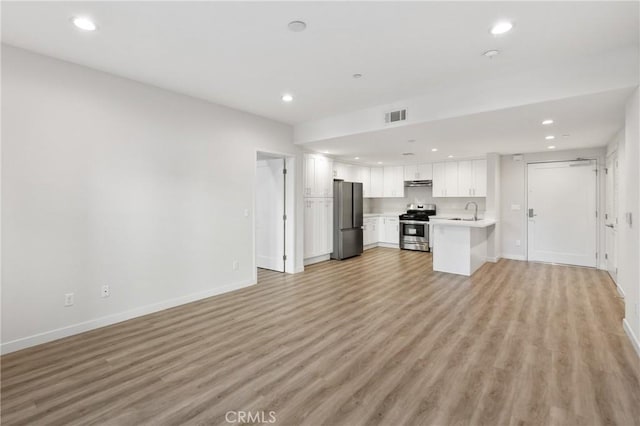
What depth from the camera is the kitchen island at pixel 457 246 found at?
5570mm

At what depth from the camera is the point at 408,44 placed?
2.79 meters

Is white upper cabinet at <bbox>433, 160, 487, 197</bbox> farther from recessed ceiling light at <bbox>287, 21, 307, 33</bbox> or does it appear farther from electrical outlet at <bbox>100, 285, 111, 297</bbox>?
electrical outlet at <bbox>100, 285, 111, 297</bbox>

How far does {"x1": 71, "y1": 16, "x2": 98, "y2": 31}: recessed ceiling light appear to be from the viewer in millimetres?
2428

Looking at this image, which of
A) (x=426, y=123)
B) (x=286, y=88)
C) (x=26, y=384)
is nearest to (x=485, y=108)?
(x=426, y=123)

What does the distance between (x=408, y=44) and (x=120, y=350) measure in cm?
387

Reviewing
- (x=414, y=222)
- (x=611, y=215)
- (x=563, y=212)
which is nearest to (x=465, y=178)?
(x=414, y=222)

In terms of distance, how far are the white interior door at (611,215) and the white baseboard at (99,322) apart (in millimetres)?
6306

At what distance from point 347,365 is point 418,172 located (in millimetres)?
6969

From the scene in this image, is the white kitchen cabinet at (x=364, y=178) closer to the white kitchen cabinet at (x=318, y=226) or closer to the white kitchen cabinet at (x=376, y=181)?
the white kitchen cabinet at (x=376, y=181)

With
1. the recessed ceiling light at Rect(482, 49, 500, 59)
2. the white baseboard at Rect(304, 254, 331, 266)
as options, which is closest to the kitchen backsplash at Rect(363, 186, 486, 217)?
the white baseboard at Rect(304, 254, 331, 266)

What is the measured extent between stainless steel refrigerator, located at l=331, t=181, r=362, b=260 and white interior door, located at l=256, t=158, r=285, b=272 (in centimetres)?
164

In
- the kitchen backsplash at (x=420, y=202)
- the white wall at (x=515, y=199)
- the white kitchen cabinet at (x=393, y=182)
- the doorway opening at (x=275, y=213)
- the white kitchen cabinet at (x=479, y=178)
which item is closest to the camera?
the doorway opening at (x=275, y=213)

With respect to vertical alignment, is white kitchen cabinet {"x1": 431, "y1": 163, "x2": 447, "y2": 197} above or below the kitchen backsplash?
above

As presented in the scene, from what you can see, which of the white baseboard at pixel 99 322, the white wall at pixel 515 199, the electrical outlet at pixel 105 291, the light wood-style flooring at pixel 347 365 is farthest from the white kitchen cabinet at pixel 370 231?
the electrical outlet at pixel 105 291
